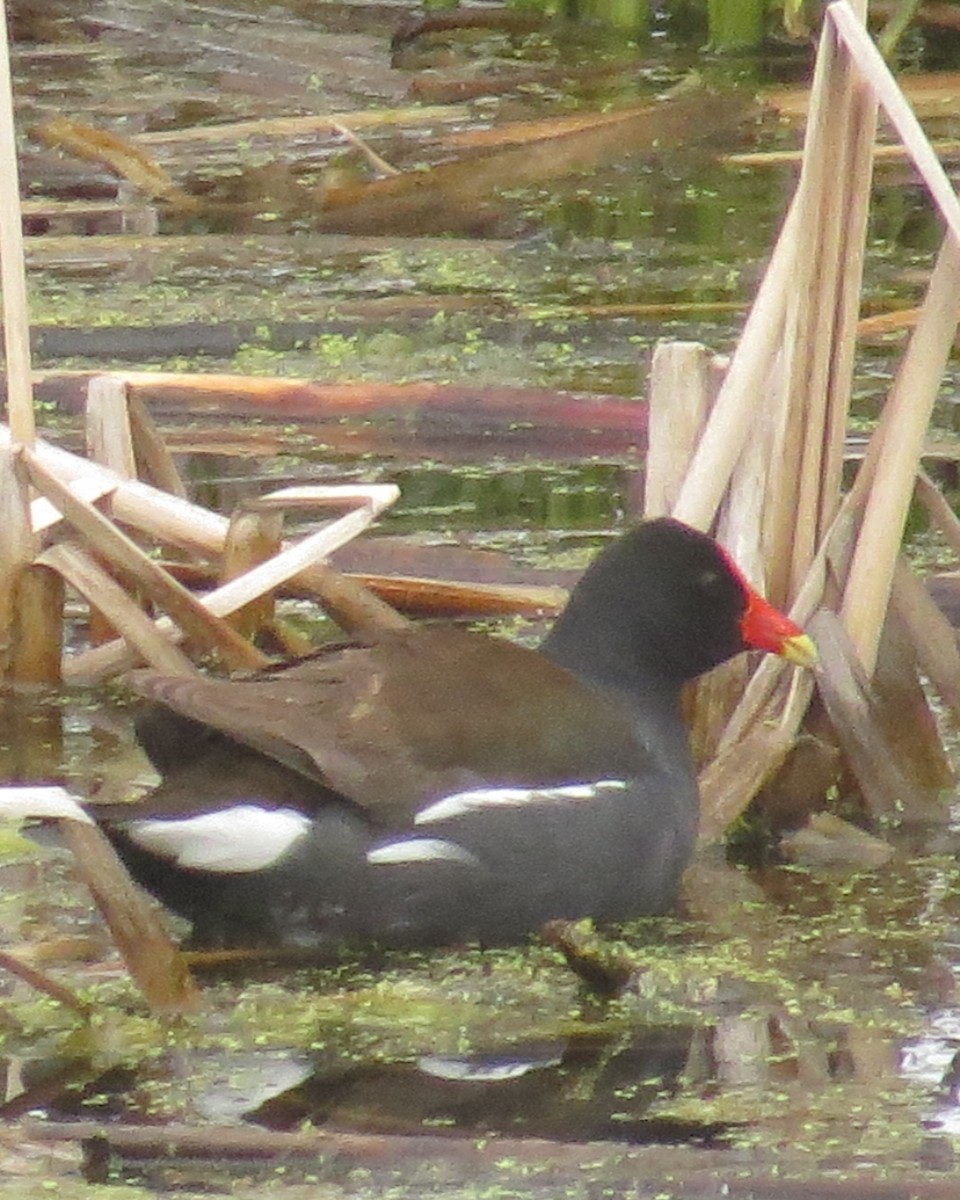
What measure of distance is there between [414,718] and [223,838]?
27cm

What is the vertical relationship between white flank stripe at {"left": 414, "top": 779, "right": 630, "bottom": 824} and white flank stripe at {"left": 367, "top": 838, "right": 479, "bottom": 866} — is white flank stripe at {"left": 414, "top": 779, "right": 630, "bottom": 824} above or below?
above

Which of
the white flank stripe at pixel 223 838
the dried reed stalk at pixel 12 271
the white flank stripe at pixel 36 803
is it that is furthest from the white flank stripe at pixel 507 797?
the dried reed stalk at pixel 12 271

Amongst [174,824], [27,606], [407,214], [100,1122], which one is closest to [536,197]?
[407,214]

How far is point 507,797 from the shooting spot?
136 inches

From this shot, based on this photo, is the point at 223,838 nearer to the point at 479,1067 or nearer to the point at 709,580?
the point at 479,1067

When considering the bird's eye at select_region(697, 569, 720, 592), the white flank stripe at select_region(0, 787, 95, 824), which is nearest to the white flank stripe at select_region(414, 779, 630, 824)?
the bird's eye at select_region(697, 569, 720, 592)

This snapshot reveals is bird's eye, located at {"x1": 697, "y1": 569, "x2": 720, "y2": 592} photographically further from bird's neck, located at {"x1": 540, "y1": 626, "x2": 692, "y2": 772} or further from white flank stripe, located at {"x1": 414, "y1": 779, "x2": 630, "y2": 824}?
white flank stripe, located at {"x1": 414, "y1": 779, "x2": 630, "y2": 824}

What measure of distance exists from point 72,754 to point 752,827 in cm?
97

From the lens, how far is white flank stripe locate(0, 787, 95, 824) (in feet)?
9.52

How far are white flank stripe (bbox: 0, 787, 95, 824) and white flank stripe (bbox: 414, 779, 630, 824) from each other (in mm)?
595

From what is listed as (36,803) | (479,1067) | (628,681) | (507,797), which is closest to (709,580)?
(628,681)

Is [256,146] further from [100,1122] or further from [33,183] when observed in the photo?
[100,1122]

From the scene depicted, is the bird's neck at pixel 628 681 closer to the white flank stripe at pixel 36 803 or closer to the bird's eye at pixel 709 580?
the bird's eye at pixel 709 580

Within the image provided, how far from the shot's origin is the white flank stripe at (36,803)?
290 cm
